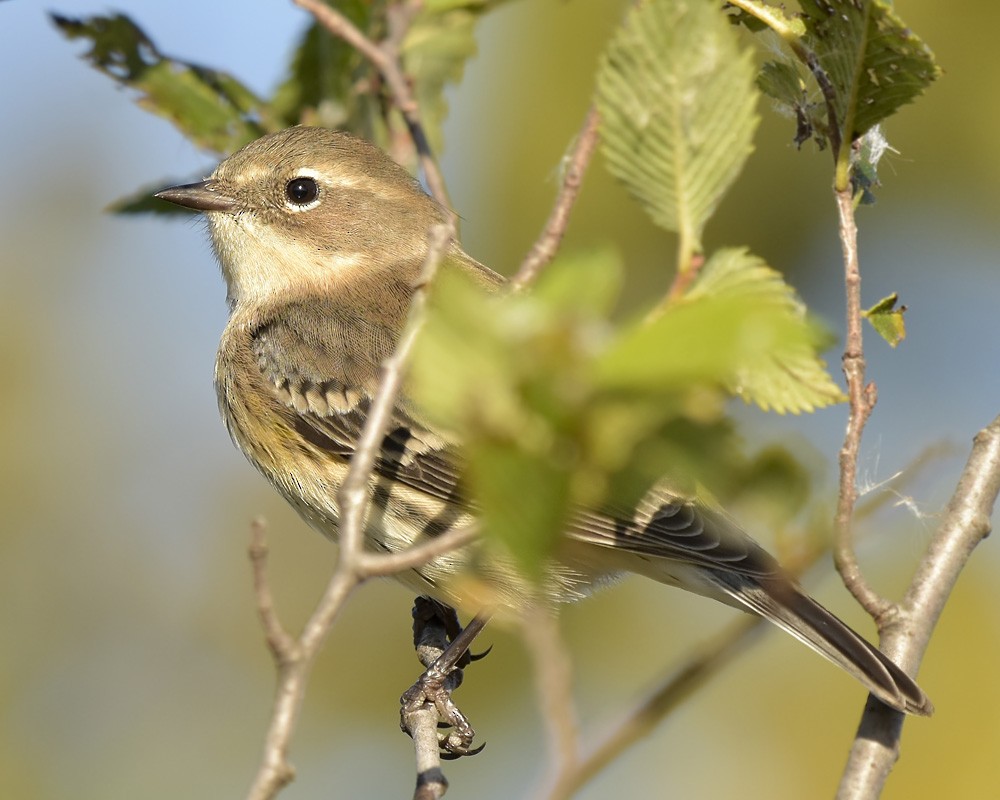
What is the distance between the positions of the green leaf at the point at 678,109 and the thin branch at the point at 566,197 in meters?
1.72

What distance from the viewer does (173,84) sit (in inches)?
196

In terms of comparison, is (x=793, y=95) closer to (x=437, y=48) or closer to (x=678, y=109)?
(x=678, y=109)

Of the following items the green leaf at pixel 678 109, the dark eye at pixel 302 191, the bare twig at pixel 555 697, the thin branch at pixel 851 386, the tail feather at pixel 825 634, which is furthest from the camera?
the dark eye at pixel 302 191

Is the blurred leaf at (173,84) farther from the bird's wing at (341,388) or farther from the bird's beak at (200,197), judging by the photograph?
the bird's wing at (341,388)

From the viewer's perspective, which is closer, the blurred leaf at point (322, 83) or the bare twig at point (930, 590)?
the bare twig at point (930, 590)

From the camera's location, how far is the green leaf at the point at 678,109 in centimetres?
206

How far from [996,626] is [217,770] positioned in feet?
13.7

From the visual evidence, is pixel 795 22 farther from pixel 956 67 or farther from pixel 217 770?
pixel 217 770

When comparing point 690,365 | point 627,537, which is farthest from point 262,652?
point 690,365

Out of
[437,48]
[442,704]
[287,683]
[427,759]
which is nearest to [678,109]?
[287,683]

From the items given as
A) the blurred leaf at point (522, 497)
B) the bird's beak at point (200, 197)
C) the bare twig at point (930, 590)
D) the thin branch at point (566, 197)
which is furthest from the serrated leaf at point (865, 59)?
the bird's beak at point (200, 197)

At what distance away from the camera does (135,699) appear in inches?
277

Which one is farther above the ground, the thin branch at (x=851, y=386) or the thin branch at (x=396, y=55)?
the thin branch at (x=851, y=386)

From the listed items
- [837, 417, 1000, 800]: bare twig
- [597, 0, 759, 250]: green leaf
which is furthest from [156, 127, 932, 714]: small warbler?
[597, 0, 759, 250]: green leaf
